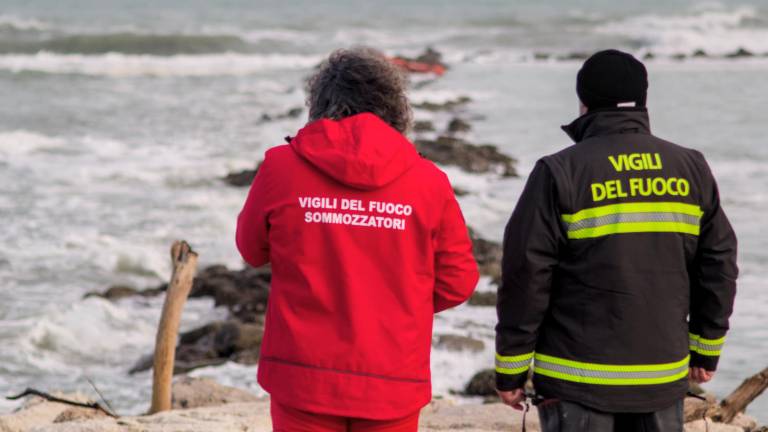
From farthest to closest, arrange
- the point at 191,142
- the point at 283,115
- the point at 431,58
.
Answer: the point at 431,58, the point at 283,115, the point at 191,142

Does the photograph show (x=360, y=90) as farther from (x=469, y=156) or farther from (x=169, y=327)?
(x=469, y=156)

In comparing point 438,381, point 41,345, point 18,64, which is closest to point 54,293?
point 41,345

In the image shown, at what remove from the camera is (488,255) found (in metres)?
12.8

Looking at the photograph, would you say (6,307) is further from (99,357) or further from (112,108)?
(112,108)

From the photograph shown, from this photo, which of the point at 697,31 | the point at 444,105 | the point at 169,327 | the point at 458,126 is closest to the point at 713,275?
the point at 169,327

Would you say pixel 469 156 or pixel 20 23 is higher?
pixel 20 23

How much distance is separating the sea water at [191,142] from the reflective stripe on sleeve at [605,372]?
4.56m

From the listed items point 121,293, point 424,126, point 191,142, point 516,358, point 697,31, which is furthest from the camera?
point 697,31

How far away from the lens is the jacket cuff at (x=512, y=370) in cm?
335

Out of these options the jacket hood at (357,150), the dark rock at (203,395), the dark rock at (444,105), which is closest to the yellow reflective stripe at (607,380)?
the jacket hood at (357,150)

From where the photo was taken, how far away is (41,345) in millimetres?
10031

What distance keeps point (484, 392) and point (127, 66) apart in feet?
108

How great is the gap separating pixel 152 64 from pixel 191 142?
19891 millimetres

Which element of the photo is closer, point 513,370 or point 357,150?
point 357,150
